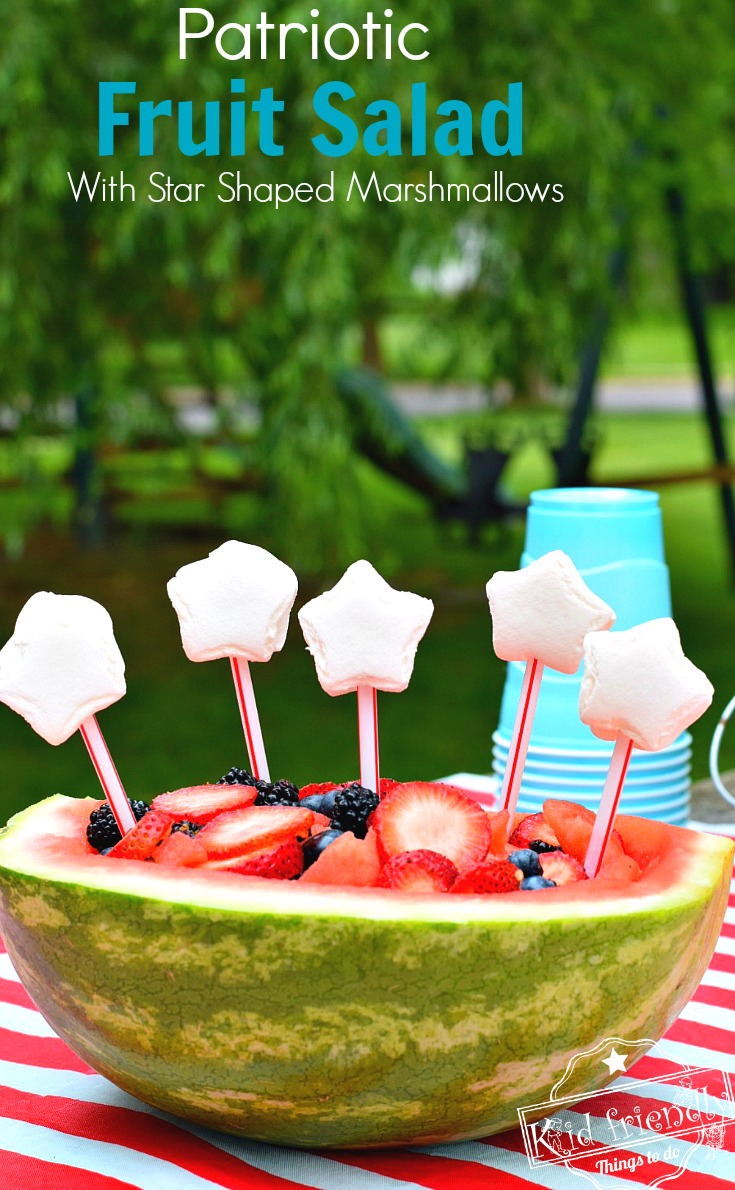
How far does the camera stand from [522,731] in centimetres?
129

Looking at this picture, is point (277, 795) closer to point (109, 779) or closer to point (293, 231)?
point (109, 779)

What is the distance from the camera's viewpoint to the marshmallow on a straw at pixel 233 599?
4.17ft

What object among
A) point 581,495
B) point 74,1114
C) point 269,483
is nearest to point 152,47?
point 269,483

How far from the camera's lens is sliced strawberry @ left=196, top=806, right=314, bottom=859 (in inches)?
45.7

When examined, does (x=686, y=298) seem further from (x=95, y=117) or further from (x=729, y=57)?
(x=95, y=117)

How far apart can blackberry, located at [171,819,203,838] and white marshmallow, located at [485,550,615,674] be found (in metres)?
0.29

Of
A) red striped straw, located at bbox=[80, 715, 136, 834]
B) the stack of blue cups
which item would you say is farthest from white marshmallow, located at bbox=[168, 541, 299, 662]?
the stack of blue cups

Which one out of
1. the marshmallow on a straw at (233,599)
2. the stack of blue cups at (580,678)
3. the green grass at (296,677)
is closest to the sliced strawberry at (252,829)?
the marshmallow on a straw at (233,599)

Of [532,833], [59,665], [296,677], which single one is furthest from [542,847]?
[296,677]

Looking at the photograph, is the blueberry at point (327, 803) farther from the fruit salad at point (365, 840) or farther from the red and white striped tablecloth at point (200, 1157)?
the red and white striped tablecloth at point (200, 1157)

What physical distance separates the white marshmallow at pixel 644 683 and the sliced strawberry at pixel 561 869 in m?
0.13

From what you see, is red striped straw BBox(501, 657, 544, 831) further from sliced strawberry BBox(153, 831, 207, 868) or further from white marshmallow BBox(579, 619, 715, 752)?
sliced strawberry BBox(153, 831, 207, 868)

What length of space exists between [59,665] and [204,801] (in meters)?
0.17

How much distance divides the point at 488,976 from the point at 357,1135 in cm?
18
